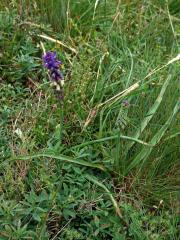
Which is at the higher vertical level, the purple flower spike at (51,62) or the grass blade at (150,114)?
the purple flower spike at (51,62)

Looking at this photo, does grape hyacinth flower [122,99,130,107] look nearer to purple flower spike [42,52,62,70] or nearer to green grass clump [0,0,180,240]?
green grass clump [0,0,180,240]

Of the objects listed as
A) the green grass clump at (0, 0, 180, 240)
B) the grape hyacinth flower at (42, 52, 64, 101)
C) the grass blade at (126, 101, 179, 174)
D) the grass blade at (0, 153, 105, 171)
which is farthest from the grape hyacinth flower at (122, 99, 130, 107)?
the grape hyacinth flower at (42, 52, 64, 101)

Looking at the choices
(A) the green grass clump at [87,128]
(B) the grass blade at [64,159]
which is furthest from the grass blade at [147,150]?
(B) the grass blade at [64,159]

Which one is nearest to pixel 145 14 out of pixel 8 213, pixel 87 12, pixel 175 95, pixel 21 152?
pixel 87 12

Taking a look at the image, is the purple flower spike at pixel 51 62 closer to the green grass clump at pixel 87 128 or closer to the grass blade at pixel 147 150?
the green grass clump at pixel 87 128

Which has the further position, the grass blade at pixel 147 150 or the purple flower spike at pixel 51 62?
the grass blade at pixel 147 150

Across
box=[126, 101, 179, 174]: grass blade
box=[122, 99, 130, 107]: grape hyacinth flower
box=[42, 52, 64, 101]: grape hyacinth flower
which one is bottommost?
box=[126, 101, 179, 174]: grass blade

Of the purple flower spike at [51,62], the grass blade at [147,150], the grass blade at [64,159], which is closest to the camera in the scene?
the purple flower spike at [51,62]

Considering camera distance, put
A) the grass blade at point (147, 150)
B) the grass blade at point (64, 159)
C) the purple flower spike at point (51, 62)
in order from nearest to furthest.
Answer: the purple flower spike at point (51, 62) → the grass blade at point (64, 159) → the grass blade at point (147, 150)

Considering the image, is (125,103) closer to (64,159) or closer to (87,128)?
(87,128)
